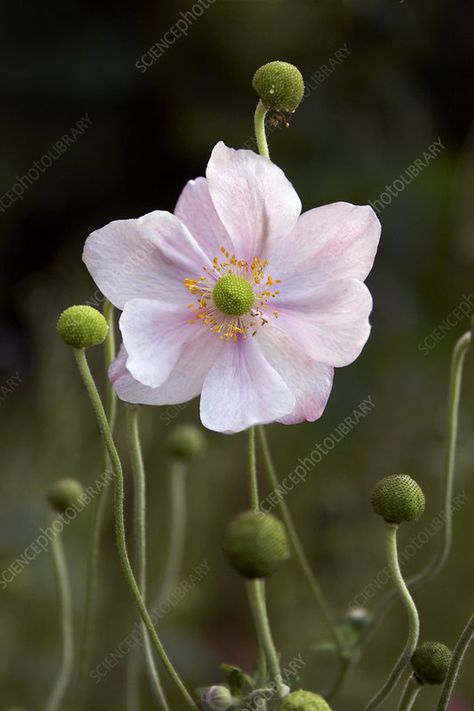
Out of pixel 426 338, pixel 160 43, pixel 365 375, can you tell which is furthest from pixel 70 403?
pixel 160 43

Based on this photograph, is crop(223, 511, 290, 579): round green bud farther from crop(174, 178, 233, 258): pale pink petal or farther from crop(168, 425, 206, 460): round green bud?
crop(168, 425, 206, 460): round green bud

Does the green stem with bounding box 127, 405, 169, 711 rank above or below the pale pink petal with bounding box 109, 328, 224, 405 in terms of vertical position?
below

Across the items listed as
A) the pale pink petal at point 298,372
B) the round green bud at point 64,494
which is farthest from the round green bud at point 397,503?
the round green bud at point 64,494

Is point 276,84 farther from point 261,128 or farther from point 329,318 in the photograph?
point 329,318

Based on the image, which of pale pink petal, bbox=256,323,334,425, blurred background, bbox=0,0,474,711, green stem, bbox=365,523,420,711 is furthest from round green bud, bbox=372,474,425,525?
blurred background, bbox=0,0,474,711

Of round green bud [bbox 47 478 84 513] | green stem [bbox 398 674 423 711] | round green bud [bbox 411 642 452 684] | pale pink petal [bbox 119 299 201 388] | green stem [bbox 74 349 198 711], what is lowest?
round green bud [bbox 47 478 84 513]

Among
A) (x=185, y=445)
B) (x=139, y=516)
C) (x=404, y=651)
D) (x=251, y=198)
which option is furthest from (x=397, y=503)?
(x=185, y=445)
